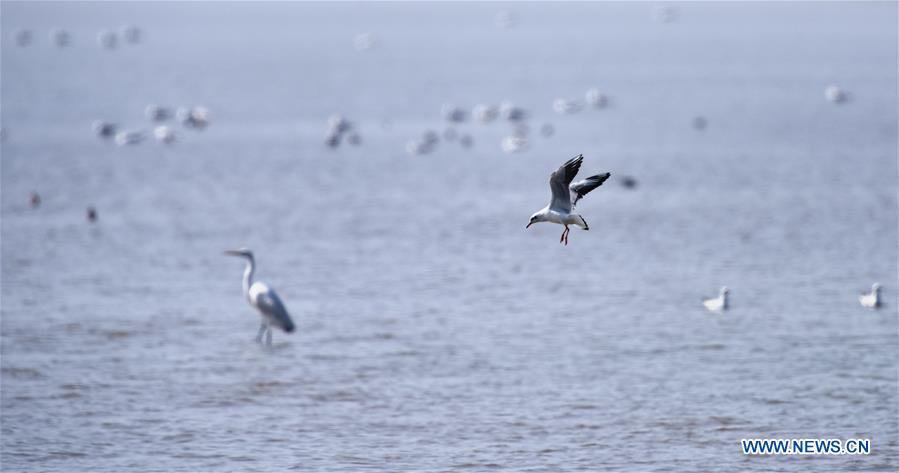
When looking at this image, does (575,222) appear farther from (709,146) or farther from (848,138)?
(848,138)

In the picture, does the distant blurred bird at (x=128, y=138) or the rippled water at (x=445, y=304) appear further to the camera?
the distant blurred bird at (x=128, y=138)

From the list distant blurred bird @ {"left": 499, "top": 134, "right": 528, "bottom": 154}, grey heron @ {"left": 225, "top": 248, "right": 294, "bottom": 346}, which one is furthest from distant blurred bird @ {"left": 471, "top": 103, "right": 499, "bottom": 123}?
grey heron @ {"left": 225, "top": 248, "right": 294, "bottom": 346}

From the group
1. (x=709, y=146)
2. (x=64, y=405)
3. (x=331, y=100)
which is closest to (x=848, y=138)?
(x=709, y=146)

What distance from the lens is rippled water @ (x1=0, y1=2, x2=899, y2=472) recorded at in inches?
840

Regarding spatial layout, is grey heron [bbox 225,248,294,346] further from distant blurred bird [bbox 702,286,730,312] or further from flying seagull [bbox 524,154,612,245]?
flying seagull [bbox 524,154,612,245]

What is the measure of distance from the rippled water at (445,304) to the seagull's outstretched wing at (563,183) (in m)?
4.41

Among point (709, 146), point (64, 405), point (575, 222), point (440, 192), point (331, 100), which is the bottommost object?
point (64, 405)

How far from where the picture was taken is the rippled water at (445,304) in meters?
21.3

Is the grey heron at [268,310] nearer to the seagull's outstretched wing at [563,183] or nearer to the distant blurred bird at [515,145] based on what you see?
the seagull's outstretched wing at [563,183]

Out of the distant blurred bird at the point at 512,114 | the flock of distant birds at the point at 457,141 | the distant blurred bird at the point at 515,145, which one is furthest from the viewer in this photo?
the distant blurred bird at the point at 512,114

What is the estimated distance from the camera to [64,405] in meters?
23.0

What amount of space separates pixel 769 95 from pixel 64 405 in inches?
3348

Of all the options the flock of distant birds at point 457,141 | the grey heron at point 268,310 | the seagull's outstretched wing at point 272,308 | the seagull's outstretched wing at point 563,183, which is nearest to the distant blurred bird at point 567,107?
the flock of distant birds at point 457,141

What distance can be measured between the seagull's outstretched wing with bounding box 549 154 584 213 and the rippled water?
4411 mm
